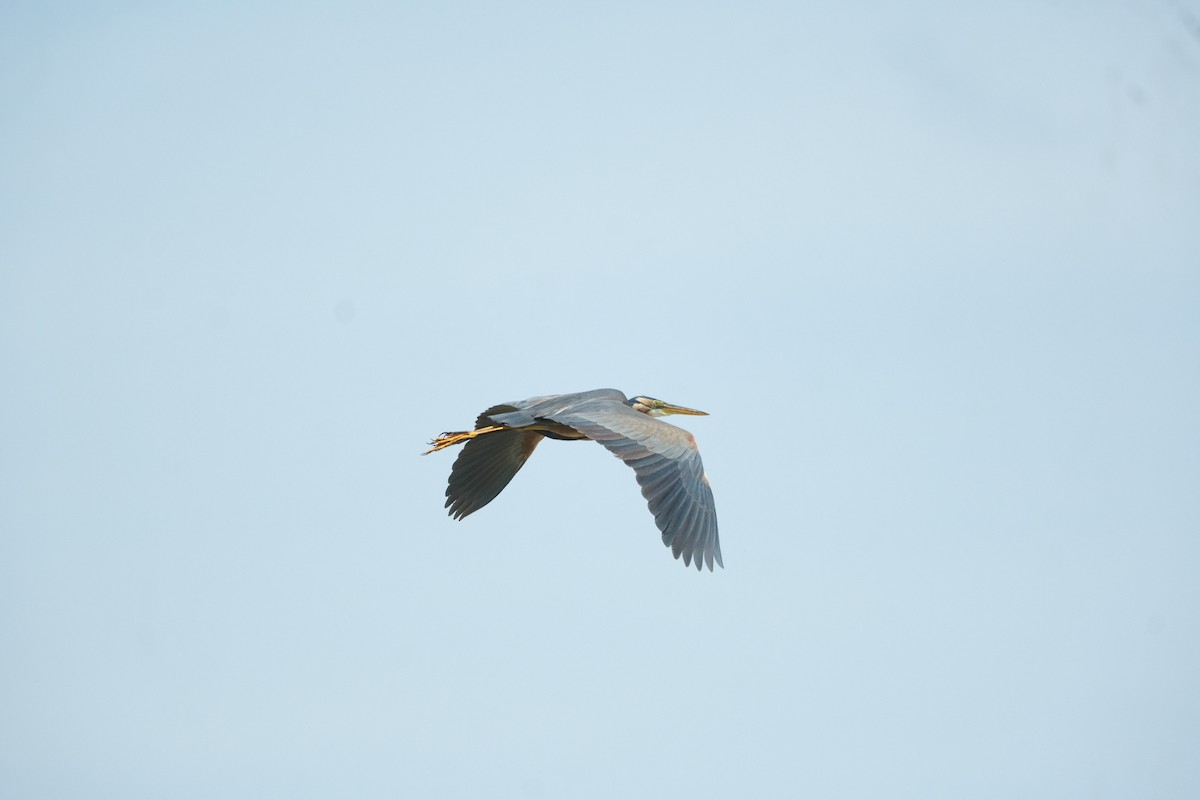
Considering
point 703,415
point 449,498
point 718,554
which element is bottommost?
point 718,554

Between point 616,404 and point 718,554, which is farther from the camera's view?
point 616,404

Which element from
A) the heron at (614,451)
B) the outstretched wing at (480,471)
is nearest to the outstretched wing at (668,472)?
the heron at (614,451)

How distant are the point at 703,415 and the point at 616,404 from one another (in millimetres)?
1913

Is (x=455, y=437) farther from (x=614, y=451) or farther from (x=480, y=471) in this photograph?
(x=614, y=451)

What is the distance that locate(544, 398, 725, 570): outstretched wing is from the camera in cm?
1291

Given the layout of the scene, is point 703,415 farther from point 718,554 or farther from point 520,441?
point 718,554

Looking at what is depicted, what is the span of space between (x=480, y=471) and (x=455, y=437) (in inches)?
31.2

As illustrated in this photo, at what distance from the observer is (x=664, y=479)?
13.3 meters

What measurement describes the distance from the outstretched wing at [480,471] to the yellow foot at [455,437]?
1.70 feet

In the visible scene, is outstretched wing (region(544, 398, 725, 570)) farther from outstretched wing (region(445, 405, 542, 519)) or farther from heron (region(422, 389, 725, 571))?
outstretched wing (region(445, 405, 542, 519))

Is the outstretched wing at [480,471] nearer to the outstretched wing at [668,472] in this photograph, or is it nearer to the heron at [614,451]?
the heron at [614,451]

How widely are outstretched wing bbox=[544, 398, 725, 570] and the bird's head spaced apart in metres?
1.94

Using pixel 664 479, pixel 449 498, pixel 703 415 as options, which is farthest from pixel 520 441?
pixel 664 479

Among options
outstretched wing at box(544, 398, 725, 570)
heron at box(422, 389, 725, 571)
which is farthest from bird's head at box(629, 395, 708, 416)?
outstretched wing at box(544, 398, 725, 570)
